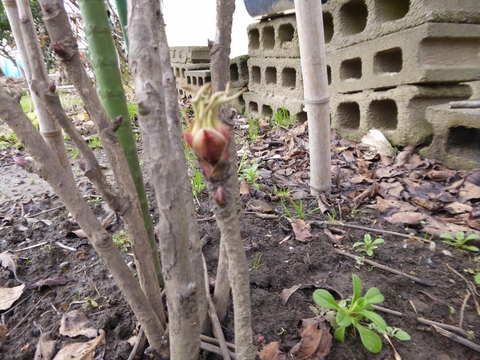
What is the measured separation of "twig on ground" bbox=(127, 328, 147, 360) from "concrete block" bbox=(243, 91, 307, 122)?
2.15 m

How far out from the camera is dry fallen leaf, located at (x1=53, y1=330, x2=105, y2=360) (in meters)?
0.82

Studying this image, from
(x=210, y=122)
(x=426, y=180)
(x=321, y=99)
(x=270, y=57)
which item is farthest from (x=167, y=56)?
(x=270, y=57)

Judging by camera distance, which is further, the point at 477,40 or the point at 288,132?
the point at 288,132

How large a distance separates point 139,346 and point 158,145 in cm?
59

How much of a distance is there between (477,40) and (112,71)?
2119 millimetres

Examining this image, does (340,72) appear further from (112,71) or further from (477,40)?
(112,71)

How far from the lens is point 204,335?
2.82 feet

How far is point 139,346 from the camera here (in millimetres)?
837

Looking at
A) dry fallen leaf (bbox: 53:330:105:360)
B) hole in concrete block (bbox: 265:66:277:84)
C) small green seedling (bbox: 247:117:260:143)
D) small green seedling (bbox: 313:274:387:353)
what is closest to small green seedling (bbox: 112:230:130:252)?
dry fallen leaf (bbox: 53:330:105:360)

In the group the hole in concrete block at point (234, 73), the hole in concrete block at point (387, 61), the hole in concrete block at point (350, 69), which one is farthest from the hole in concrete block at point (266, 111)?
the hole in concrete block at point (387, 61)

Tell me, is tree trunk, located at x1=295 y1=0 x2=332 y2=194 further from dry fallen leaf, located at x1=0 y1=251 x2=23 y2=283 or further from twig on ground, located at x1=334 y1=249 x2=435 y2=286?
dry fallen leaf, located at x1=0 y1=251 x2=23 y2=283

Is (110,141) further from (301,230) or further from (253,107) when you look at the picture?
(253,107)

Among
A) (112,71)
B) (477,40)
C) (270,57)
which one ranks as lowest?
(112,71)

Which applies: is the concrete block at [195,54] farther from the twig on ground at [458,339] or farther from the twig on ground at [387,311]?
the twig on ground at [458,339]
